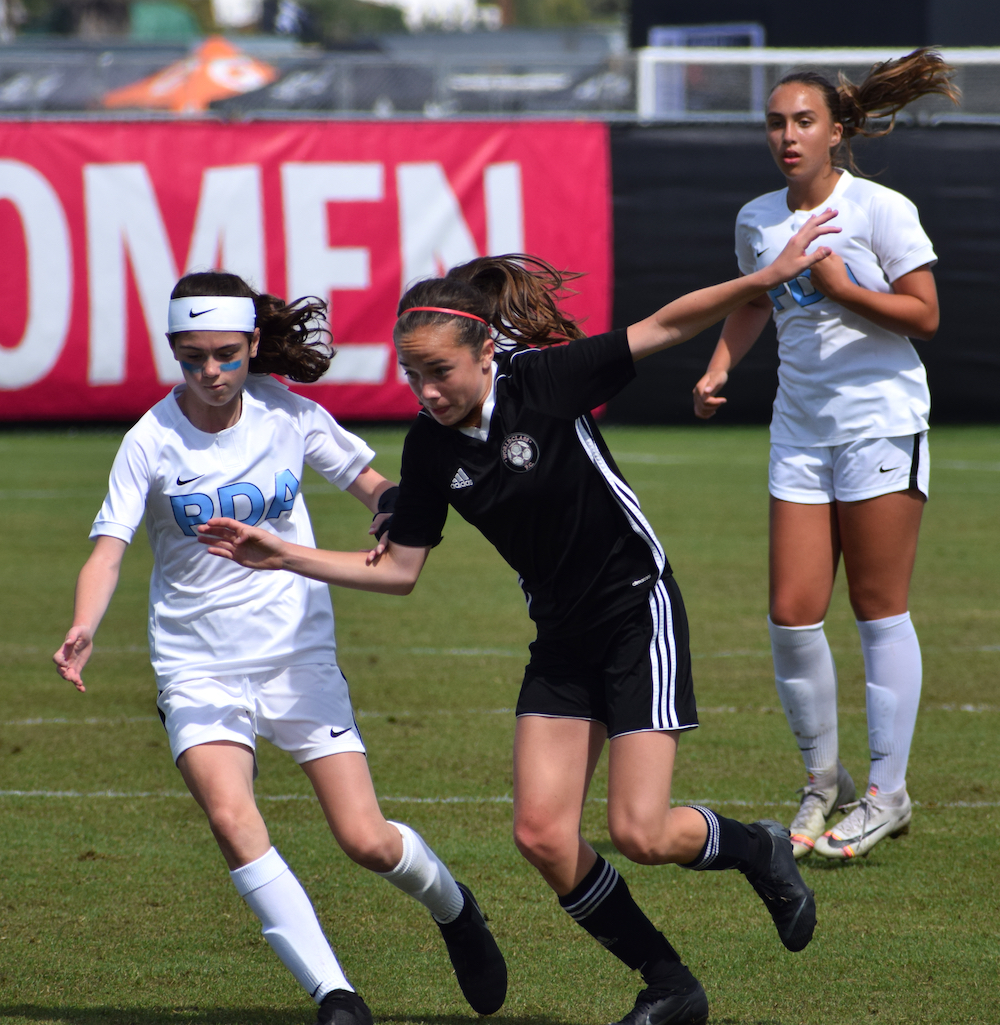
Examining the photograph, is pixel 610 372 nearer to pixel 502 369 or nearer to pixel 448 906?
pixel 502 369

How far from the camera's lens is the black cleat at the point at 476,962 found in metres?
3.83

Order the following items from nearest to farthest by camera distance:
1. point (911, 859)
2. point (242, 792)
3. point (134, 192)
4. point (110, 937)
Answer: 1. point (242, 792)
2. point (110, 937)
3. point (911, 859)
4. point (134, 192)

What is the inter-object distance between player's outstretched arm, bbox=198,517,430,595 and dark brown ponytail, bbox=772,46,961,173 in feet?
7.14

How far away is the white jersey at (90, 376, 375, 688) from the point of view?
3939 millimetres

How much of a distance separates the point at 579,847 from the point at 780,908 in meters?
0.61

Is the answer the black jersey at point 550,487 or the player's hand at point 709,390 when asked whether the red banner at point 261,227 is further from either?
the black jersey at point 550,487

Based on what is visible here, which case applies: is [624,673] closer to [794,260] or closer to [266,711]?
[266,711]

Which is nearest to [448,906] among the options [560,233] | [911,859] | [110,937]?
[110,937]

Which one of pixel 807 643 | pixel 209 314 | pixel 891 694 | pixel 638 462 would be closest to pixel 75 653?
pixel 209 314

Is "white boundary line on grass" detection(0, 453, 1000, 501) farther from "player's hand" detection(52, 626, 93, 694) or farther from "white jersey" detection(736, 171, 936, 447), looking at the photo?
"player's hand" detection(52, 626, 93, 694)

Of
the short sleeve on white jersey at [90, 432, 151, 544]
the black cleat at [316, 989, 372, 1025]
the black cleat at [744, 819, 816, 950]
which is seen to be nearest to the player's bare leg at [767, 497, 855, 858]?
the black cleat at [744, 819, 816, 950]

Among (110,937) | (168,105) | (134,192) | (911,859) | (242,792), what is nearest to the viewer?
(242,792)

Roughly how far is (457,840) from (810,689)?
131 cm

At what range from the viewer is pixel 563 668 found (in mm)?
3928
